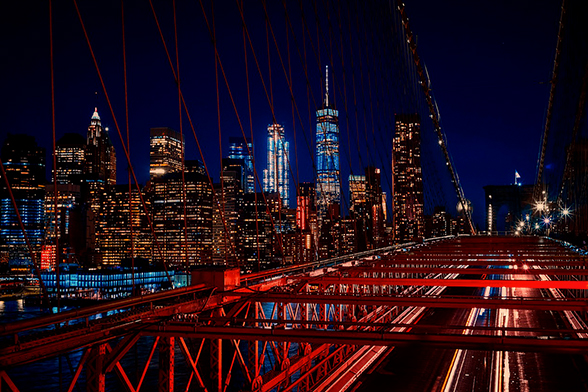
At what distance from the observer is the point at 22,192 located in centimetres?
10469

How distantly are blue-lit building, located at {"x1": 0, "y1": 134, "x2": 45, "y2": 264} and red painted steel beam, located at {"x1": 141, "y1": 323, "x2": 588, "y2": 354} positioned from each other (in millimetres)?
56031

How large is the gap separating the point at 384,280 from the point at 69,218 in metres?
148

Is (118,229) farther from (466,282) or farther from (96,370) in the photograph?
(96,370)

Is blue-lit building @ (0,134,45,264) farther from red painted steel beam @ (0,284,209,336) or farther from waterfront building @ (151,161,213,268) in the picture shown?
red painted steel beam @ (0,284,209,336)

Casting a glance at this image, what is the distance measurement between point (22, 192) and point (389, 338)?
11060 centimetres

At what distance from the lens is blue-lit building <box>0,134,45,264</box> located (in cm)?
8091

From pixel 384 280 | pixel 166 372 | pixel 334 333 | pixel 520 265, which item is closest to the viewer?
pixel 334 333

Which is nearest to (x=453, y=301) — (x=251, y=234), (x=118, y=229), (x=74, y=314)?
(x=74, y=314)

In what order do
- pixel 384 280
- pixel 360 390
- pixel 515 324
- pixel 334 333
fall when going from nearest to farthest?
pixel 334 333
pixel 384 280
pixel 360 390
pixel 515 324

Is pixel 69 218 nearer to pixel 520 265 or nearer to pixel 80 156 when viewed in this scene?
pixel 80 156

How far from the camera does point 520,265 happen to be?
60.8ft

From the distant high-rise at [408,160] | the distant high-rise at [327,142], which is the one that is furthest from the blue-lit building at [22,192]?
the distant high-rise at [408,160]

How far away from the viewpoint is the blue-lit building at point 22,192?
8091 cm

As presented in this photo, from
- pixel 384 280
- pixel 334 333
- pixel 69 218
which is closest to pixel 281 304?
pixel 384 280
